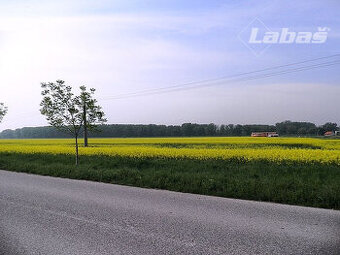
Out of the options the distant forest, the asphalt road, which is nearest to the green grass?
the asphalt road

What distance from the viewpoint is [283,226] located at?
5.35 m

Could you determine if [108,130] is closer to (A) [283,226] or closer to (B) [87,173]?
(B) [87,173]

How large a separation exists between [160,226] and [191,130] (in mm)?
85968

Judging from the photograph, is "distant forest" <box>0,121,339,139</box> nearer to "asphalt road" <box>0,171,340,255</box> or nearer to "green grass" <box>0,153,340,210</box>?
"green grass" <box>0,153,340,210</box>

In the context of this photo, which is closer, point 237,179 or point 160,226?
point 160,226

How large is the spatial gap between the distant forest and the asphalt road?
7205 cm

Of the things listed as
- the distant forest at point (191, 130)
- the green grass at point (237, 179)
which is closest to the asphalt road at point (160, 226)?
the green grass at point (237, 179)

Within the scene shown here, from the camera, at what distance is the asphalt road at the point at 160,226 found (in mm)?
4434

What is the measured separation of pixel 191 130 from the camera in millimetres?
91062

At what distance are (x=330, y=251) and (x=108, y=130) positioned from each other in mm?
91381

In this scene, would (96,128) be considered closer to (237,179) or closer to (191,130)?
(237,179)

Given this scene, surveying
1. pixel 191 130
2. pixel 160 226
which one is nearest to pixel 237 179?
pixel 160 226

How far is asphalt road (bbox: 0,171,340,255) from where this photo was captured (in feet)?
14.5

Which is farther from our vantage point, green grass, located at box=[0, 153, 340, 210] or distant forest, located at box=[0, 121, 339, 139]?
distant forest, located at box=[0, 121, 339, 139]
